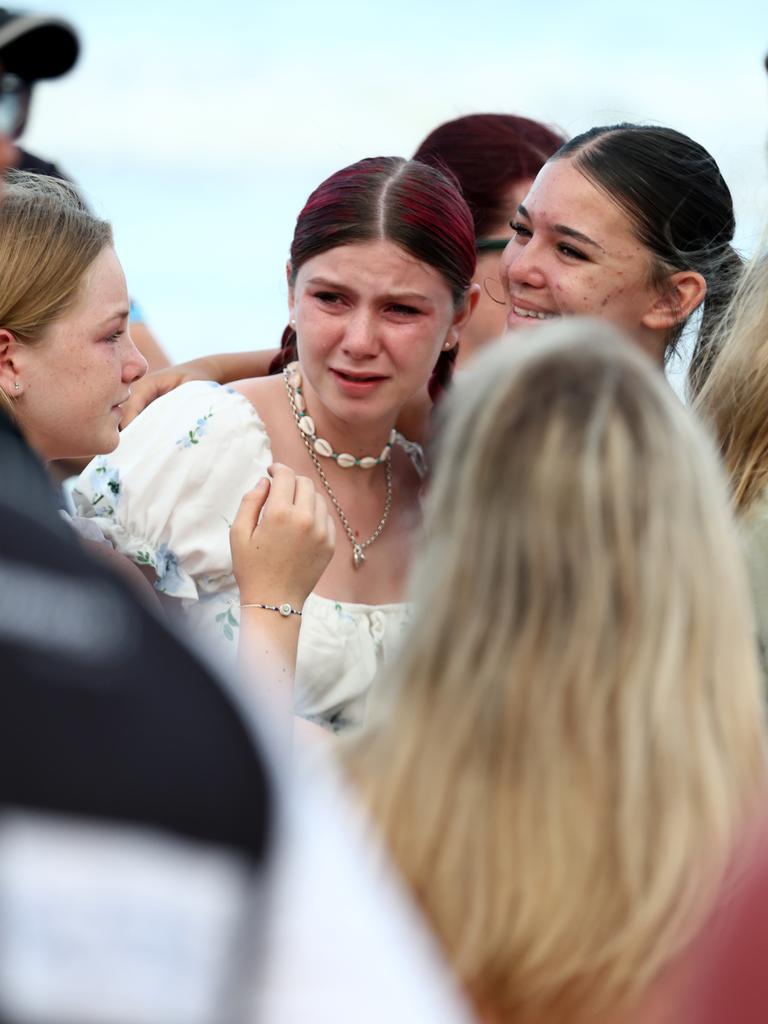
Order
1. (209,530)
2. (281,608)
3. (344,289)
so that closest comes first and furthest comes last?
(281,608) → (209,530) → (344,289)

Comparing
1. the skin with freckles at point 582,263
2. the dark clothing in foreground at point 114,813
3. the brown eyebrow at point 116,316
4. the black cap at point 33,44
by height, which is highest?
the black cap at point 33,44

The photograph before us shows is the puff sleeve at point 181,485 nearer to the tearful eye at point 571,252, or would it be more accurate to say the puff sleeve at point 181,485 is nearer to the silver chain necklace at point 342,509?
the silver chain necklace at point 342,509

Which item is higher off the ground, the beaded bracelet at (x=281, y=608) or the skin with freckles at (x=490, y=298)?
the skin with freckles at (x=490, y=298)

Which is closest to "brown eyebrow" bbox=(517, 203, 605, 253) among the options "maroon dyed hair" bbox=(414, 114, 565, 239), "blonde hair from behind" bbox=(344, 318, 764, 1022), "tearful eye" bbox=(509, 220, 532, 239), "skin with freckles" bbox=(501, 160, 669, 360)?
"skin with freckles" bbox=(501, 160, 669, 360)

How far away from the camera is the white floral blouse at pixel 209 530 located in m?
2.50

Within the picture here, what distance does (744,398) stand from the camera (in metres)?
2.30

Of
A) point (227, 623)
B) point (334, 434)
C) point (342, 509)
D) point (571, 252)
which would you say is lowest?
point (227, 623)

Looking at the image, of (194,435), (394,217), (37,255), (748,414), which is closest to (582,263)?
(394,217)

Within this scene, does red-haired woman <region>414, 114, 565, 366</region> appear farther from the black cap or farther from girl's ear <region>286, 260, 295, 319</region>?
the black cap

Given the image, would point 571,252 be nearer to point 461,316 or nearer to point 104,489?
point 461,316

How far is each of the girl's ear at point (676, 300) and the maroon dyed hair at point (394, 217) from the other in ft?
1.34

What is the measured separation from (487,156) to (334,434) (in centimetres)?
112

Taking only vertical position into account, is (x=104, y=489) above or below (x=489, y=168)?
below

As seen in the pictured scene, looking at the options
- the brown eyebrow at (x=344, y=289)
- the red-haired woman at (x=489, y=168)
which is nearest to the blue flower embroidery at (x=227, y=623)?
the brown eyebrow at (x=344, y=289)
